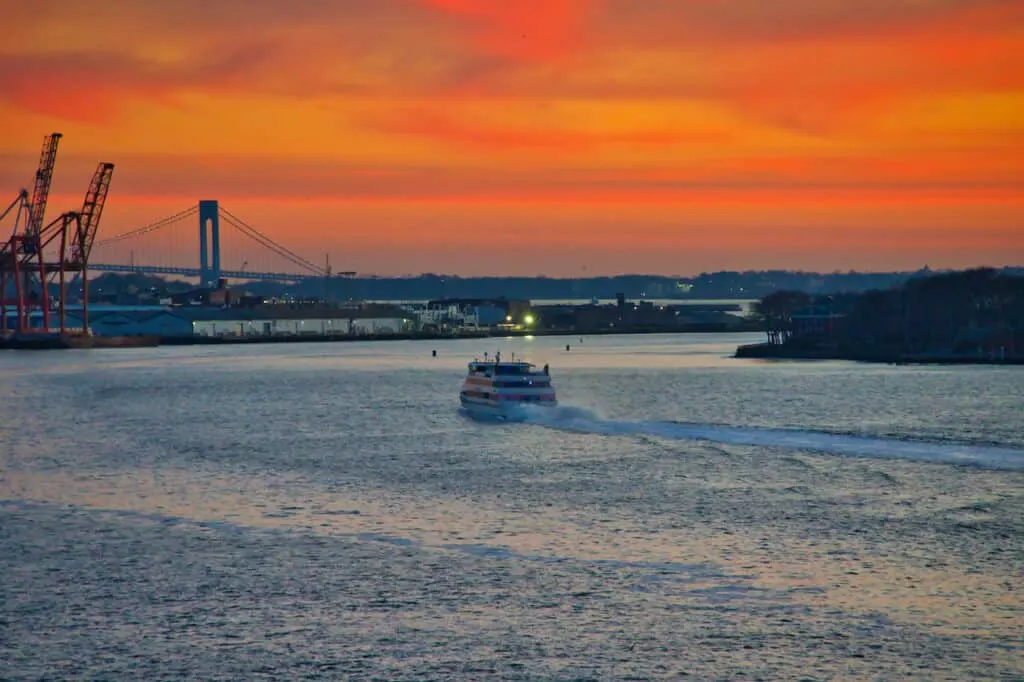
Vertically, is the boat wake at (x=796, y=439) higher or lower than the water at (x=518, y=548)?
lower

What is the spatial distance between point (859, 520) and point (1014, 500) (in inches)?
148

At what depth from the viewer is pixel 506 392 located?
45.6m

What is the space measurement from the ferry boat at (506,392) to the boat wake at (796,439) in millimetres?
422

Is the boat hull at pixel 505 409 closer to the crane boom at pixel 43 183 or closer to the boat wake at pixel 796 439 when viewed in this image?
the boat wake at pixel 796 439

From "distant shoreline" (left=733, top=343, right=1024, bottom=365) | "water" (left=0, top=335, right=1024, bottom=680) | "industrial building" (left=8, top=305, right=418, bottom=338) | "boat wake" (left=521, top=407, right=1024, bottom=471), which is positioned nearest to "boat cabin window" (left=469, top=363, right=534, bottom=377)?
"boat wake" (left=521, top=407, right=1024, bottom=471)

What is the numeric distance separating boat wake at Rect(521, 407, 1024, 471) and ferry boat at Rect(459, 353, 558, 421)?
0.42 m

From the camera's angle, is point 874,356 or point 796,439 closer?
point 796,439

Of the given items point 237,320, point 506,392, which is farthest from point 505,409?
point 237,320

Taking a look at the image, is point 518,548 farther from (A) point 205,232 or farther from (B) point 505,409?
(A) point 205,232

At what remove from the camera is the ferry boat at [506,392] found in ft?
149

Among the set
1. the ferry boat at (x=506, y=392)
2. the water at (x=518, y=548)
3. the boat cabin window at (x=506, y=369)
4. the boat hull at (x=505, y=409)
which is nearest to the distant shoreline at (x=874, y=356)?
the water at (x=518, y=548)

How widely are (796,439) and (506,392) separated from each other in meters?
11.1

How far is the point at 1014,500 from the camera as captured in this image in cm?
2541

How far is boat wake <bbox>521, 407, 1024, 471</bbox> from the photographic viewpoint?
107ft
